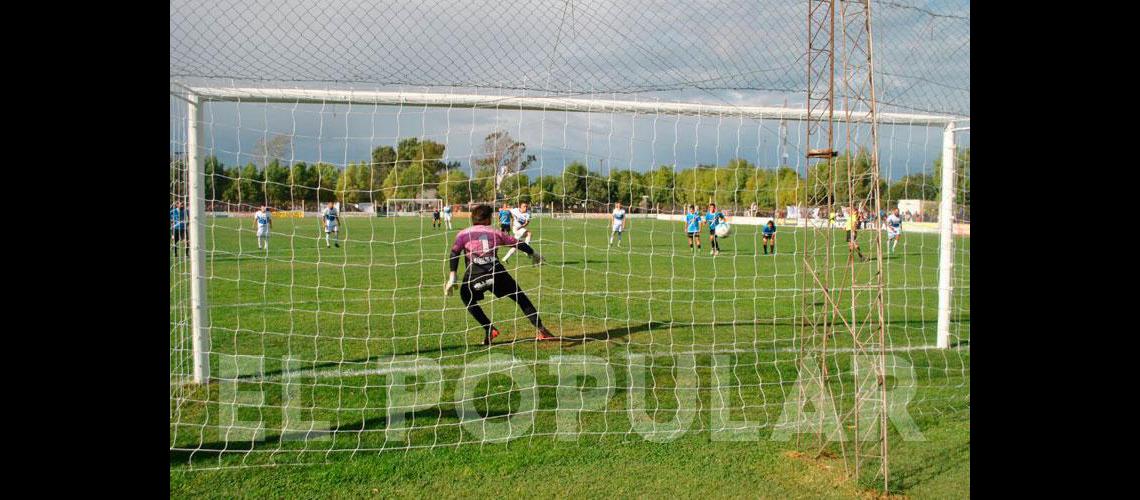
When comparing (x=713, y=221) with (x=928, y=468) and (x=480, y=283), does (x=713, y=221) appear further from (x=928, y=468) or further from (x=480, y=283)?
(x=928, y=468)

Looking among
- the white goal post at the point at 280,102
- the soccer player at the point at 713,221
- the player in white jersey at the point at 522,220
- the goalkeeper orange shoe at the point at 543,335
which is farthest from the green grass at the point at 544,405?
the soccer player at the point at 713,221

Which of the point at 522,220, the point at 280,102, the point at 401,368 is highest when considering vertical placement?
the point at 280,102

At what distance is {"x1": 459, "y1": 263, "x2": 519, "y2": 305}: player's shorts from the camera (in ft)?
21.8

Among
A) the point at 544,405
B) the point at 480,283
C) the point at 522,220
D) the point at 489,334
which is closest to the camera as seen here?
the point at 544,405

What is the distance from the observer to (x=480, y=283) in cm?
665

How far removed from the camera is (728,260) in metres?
16.3

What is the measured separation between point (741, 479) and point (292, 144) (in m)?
3.59

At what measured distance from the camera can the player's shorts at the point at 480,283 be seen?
21.8 ft

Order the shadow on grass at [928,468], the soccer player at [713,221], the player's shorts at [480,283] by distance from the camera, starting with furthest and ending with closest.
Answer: the soccer player at [713,221]
the player's shorts at [480,283]
the shadow on grass at [928,468]

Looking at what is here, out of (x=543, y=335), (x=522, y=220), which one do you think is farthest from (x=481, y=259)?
(x=522, y=220)

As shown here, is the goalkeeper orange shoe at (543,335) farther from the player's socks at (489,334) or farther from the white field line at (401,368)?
the white field line at (401,368)

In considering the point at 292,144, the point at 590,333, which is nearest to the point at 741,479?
the point at 292,144

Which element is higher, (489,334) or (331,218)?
(331,218)

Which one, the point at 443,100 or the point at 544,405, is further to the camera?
the point at 544,405
